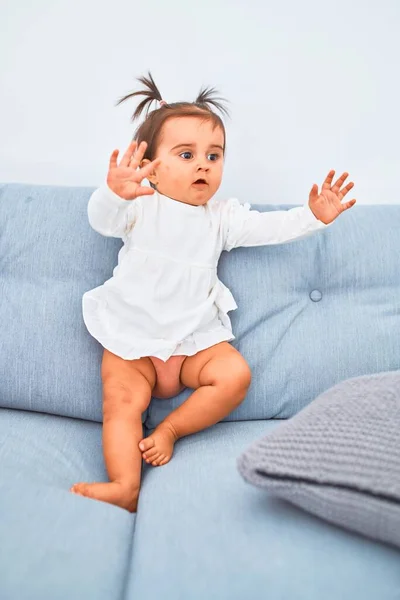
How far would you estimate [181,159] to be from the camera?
56.1 inches

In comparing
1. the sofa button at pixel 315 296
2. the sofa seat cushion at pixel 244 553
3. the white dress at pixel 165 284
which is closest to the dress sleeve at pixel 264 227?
the white dress at pixel 165 284

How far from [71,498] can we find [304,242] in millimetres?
840

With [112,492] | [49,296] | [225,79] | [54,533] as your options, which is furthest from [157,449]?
[225,79]

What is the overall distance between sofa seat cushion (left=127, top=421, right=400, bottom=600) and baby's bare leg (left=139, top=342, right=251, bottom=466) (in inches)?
10.2

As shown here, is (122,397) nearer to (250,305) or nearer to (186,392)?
(186,392)

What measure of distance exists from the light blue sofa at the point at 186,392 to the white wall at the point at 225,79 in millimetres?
309

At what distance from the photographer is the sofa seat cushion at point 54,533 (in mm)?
834

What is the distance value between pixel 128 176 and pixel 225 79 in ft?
2.30

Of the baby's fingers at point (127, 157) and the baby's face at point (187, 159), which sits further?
the baby's face at point (187, 159)

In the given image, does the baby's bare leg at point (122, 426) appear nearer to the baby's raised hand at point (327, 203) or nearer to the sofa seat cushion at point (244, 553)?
the sofa seat cushion at point (244, 553)

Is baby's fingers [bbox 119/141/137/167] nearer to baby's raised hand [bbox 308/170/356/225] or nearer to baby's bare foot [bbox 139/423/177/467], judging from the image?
baby's raised hand [bbox 308/170/356/225]

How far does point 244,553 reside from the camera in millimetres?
878

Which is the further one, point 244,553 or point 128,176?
point 128,176

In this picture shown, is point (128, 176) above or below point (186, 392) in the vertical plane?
above
